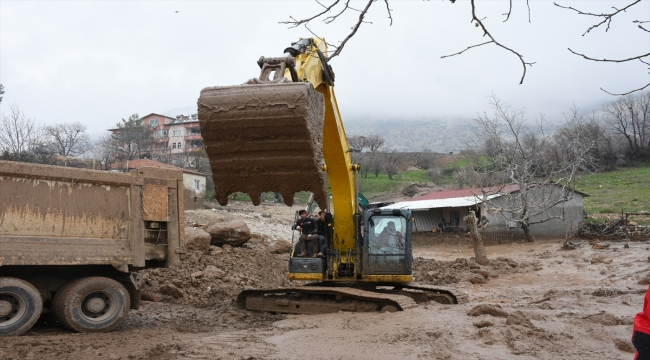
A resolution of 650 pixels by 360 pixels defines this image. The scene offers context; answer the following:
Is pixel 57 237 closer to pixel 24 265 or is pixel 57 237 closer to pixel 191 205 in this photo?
pixel 24 265

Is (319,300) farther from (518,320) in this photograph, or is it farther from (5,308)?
(5,308)

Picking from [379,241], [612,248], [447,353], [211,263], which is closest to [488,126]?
[612,248]

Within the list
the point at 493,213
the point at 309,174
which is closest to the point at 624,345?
the point at 309,174

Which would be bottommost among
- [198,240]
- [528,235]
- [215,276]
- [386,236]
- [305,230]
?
[528,235]

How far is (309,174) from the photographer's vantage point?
17.4 ft

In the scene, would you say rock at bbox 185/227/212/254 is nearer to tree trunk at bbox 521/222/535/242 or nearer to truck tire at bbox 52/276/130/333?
truck tire at bbox 52/276/130/333

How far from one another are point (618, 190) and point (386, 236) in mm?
31247

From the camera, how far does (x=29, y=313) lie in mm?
7930

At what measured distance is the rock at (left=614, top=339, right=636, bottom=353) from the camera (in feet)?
23.7

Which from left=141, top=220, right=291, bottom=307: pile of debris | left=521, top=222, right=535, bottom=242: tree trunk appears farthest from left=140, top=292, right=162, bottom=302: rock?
left=521, top=222, right=535, bottom=242: tree trunk

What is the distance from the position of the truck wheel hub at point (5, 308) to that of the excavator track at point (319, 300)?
441 cm

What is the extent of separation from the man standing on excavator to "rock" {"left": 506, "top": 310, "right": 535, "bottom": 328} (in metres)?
3.57

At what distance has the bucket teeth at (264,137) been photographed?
507 centimetres

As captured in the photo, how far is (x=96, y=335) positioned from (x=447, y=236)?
24933mm
